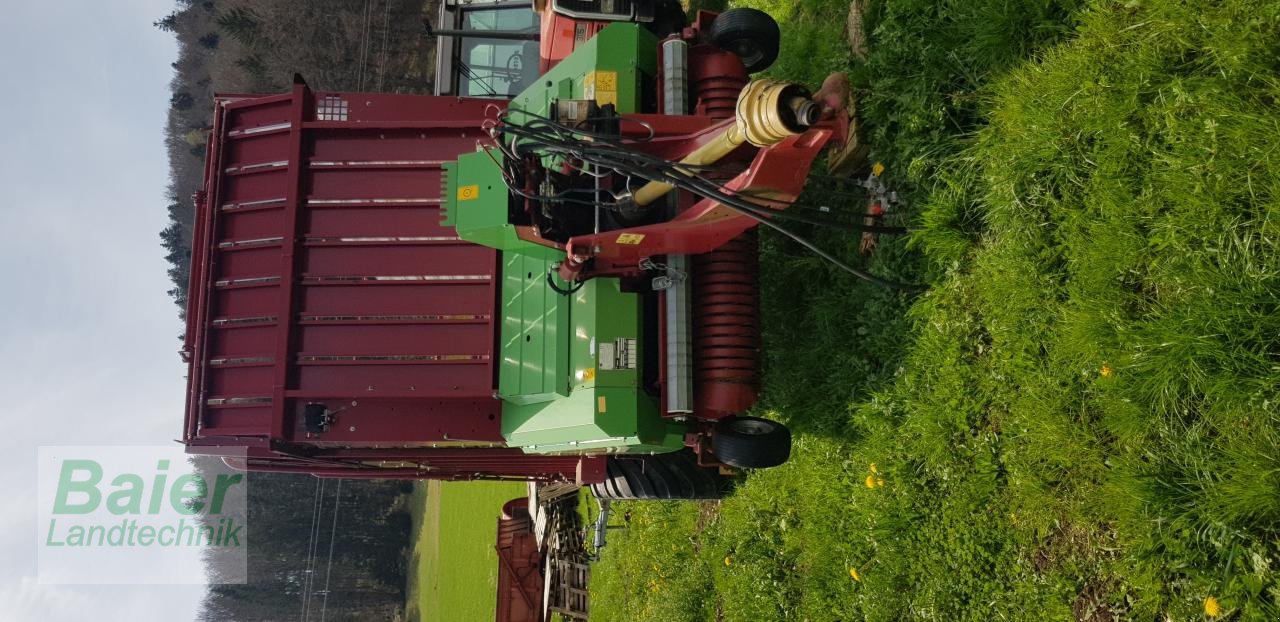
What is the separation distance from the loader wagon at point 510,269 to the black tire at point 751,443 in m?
0.02

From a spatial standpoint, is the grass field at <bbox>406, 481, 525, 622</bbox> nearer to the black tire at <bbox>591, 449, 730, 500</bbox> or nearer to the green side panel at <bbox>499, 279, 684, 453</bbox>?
the black tire at <bbox>591, 449, 730, 500</bbox>

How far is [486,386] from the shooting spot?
218 inches

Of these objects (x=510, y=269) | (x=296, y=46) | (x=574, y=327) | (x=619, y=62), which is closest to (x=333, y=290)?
(x=510, y=269)

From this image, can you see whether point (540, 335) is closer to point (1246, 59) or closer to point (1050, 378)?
point (1050, 378)

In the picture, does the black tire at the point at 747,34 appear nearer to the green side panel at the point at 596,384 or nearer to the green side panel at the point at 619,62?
the green side panel at the point at 619,62

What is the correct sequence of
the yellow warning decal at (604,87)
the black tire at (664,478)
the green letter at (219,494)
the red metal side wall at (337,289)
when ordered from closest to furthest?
the yellow warning decal at (604,87) → the red metal side wall at (337,289) → the black tire at (664,478) → the green letter at (219,494)

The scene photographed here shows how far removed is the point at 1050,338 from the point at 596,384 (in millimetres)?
2599

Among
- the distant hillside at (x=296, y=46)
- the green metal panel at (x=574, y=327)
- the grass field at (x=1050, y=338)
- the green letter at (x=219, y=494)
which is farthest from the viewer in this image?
the distant hillside at (x=296, y=46)

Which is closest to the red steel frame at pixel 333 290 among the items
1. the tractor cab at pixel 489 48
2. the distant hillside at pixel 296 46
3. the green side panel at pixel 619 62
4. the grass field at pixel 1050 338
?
the green side panel at pixel 619 62

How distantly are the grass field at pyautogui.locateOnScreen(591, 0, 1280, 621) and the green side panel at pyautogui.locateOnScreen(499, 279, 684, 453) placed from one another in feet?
4.76

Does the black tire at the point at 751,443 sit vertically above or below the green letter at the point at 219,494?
above

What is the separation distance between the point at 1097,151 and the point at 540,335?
347cm

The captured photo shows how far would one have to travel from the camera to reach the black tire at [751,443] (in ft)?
16.4

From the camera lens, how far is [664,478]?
655 cm
